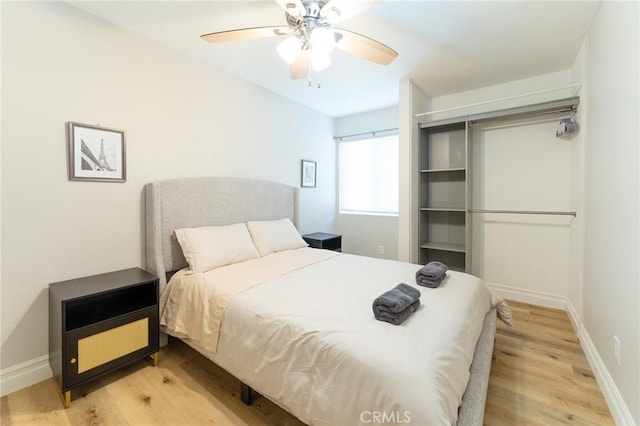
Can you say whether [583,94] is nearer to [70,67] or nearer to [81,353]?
[70,67]

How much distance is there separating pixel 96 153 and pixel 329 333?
2.12 metres

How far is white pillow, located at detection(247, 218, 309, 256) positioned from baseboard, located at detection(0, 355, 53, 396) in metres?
1.69

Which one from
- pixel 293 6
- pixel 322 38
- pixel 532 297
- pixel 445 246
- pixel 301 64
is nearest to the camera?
pixel 293 6

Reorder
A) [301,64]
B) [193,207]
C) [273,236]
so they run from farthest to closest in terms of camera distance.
Answer: [273,236] < [193,207] < [301,64]

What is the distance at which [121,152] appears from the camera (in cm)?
224

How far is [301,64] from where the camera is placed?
208 centimetres

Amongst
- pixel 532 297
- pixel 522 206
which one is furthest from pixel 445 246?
pixel 532 297

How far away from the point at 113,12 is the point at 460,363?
310 cm

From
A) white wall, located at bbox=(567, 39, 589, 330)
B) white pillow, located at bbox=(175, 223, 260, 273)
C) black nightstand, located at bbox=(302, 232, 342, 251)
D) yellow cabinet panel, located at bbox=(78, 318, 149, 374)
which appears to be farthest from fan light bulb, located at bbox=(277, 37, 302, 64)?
white wall, located at bbox=(567, 39, 589, 330)

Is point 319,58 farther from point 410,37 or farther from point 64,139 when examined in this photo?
point 64,139

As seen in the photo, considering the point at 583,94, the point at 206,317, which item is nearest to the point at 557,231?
the point at 583,94

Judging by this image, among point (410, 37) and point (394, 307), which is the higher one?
point (410, 37)

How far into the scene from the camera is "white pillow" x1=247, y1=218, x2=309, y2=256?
9.45ft

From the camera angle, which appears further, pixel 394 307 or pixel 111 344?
pixel 111 344
